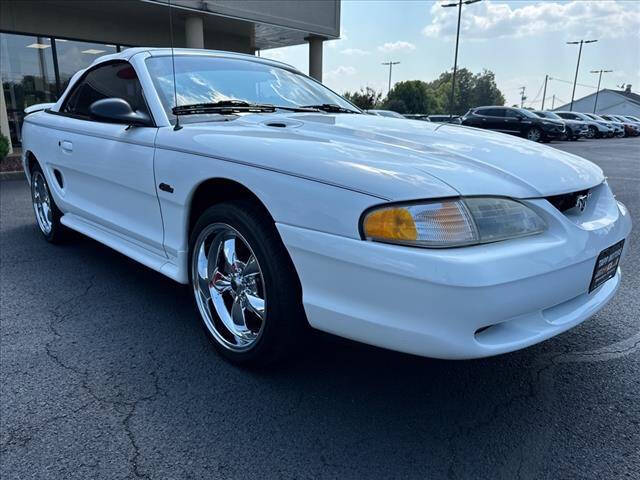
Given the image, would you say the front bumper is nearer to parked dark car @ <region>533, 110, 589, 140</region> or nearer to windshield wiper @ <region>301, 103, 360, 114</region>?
windshield wiper @ <region>301, 103, 360, 114</region>

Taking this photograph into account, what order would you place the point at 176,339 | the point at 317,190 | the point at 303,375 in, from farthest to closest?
1. the point at 176,339
2. the point at 303,375
3. the point at 317,190

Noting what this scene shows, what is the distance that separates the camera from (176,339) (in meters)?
2.74

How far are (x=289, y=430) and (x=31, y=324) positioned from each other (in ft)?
6.07

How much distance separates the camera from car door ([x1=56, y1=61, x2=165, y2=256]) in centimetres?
280

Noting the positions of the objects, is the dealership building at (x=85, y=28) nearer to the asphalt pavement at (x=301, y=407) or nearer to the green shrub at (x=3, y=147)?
the green shrub at (x=3, y=147)

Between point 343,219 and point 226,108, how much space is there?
→ 1464 millimetres

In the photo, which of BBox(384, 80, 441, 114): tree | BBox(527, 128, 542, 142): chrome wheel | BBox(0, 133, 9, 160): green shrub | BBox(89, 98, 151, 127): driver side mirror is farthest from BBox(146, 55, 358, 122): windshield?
BBox(384, 80, 441, 114): tree

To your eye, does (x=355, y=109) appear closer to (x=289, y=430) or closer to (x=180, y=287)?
(x=180, y=287)

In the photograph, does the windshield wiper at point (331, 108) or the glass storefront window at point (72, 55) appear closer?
the windshield wiper at point (331, 108)

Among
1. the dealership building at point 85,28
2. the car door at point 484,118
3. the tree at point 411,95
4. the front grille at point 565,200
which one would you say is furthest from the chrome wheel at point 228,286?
the tree at point 411,95

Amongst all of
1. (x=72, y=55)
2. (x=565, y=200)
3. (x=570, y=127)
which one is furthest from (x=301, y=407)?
(x=570, y=127)

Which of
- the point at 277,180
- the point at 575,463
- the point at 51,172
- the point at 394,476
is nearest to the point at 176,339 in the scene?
the point at 277,180

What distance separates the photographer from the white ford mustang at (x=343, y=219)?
5.57 feet

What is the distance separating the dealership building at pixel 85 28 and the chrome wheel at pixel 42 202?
7.70 metres
